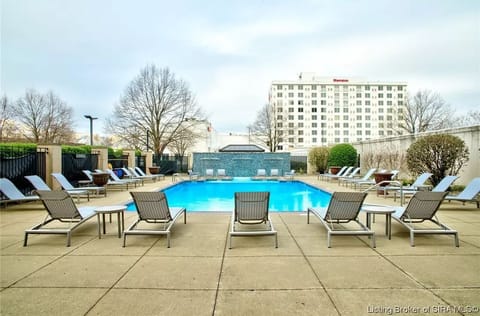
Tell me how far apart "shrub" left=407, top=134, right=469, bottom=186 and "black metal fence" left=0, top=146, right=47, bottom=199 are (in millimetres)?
14441

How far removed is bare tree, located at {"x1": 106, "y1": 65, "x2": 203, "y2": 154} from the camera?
81.8ft

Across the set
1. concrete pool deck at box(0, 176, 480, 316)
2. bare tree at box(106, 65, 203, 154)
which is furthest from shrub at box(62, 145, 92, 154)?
bare tree at box(106, 65, 203, 154)


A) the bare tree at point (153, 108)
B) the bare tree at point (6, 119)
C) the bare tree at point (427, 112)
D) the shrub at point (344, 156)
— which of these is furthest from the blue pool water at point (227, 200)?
the bare tree at point (427, 112)

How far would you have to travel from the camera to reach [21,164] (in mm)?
9562

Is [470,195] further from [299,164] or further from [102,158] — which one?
[299,164]

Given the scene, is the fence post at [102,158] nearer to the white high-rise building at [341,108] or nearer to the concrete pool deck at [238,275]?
the concrete pool deck at [238,275]

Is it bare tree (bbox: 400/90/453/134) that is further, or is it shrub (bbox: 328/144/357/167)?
bare tree (bbox: 400/90/453/134)

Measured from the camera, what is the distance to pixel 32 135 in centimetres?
3016

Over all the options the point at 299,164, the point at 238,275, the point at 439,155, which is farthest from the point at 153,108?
the point at 238,275

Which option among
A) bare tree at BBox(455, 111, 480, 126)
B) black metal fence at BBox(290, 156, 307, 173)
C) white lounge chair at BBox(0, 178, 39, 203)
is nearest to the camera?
white lounge chair at BBox(0, 178, 39, 203)

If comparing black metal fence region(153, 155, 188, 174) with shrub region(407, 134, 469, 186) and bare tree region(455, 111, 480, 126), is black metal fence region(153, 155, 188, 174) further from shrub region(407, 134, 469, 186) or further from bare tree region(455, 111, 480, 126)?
bare tree region(455, 111, 480, 126)

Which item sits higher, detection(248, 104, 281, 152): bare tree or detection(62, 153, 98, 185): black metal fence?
detection(248, 104, 281, 152): bare tree

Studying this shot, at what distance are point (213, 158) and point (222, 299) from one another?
68.6 feet

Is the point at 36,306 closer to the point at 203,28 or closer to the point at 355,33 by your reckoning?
the point at 203,28
